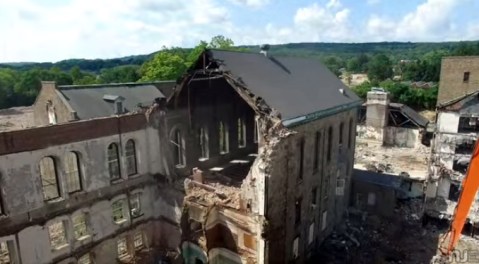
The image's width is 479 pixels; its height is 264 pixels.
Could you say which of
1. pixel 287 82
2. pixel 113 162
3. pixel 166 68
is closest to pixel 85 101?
pixel 113 162

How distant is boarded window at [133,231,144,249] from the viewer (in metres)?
20.5

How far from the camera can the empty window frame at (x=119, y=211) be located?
19312 millimetres

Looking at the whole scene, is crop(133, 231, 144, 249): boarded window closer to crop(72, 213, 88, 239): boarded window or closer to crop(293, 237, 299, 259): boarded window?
crop(72, 213, 88, 239): boarded window

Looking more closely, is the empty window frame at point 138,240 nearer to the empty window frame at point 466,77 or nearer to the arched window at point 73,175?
the arched window at point 73,175

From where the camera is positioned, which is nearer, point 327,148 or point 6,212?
point 6,212

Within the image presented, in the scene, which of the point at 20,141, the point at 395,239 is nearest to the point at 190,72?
the point at 20,141

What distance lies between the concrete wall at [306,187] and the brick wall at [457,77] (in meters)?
21.1

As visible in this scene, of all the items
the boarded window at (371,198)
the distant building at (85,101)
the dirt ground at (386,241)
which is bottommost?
the dirt ground at (386,241)

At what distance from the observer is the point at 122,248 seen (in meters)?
20.1

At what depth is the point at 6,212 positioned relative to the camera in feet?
49.2

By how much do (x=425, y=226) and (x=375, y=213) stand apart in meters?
3.27

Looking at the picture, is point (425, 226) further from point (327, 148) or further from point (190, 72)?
point (190, 72)

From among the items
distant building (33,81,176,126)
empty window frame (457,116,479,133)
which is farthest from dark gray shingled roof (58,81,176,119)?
empty window frame (457,116,479,133)

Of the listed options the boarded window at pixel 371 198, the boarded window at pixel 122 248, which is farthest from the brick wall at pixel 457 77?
the boarded window at pixel 122 248
